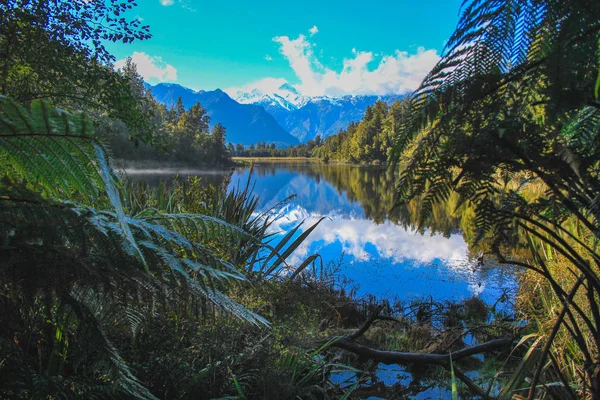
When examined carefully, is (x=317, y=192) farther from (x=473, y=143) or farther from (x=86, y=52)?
(x=473, y=143)

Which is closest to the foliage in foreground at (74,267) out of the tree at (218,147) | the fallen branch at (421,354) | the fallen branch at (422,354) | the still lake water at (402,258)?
the fallen branch at (422,354)

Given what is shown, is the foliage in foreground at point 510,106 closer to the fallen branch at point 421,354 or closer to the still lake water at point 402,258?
the fallen branch at point 421,354

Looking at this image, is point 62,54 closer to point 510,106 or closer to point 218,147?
point 510,106

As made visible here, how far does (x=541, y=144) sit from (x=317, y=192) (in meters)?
28.1

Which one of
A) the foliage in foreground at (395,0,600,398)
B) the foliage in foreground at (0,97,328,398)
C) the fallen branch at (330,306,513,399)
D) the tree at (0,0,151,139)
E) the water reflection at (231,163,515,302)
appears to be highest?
the tree at (0,0,151,139)

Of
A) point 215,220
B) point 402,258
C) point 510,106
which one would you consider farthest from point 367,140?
point 510,106

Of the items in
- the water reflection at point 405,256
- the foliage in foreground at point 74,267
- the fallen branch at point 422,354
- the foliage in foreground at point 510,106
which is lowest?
→ the water reflection at point 405,256

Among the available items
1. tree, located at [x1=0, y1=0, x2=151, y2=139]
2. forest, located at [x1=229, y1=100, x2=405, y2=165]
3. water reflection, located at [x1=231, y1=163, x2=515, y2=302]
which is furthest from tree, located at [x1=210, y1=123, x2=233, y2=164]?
tree, located at [x1=0, y1=0, x2=151, y2=139]

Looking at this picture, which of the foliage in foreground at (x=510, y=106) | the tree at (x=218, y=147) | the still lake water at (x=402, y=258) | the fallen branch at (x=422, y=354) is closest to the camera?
the foliage in foreground at (x=510, y=106)

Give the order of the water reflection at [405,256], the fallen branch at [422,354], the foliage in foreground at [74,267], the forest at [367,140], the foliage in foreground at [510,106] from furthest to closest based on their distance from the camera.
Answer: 1. the forest at [367,140]
2. the water reflection at [405,256]
3. the fallen branch at [422,354]
4. the foliage in foreground at [74,267]
5. the foliage in foreground at [510,106]

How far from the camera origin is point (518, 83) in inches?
31.9

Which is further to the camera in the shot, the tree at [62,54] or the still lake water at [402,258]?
the still lake water at [402,258]

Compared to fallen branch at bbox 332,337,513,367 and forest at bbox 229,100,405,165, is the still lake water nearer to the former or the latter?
fallen branch at bbox 332,337,513,367

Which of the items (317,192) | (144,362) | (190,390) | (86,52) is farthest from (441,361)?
(317,192)
